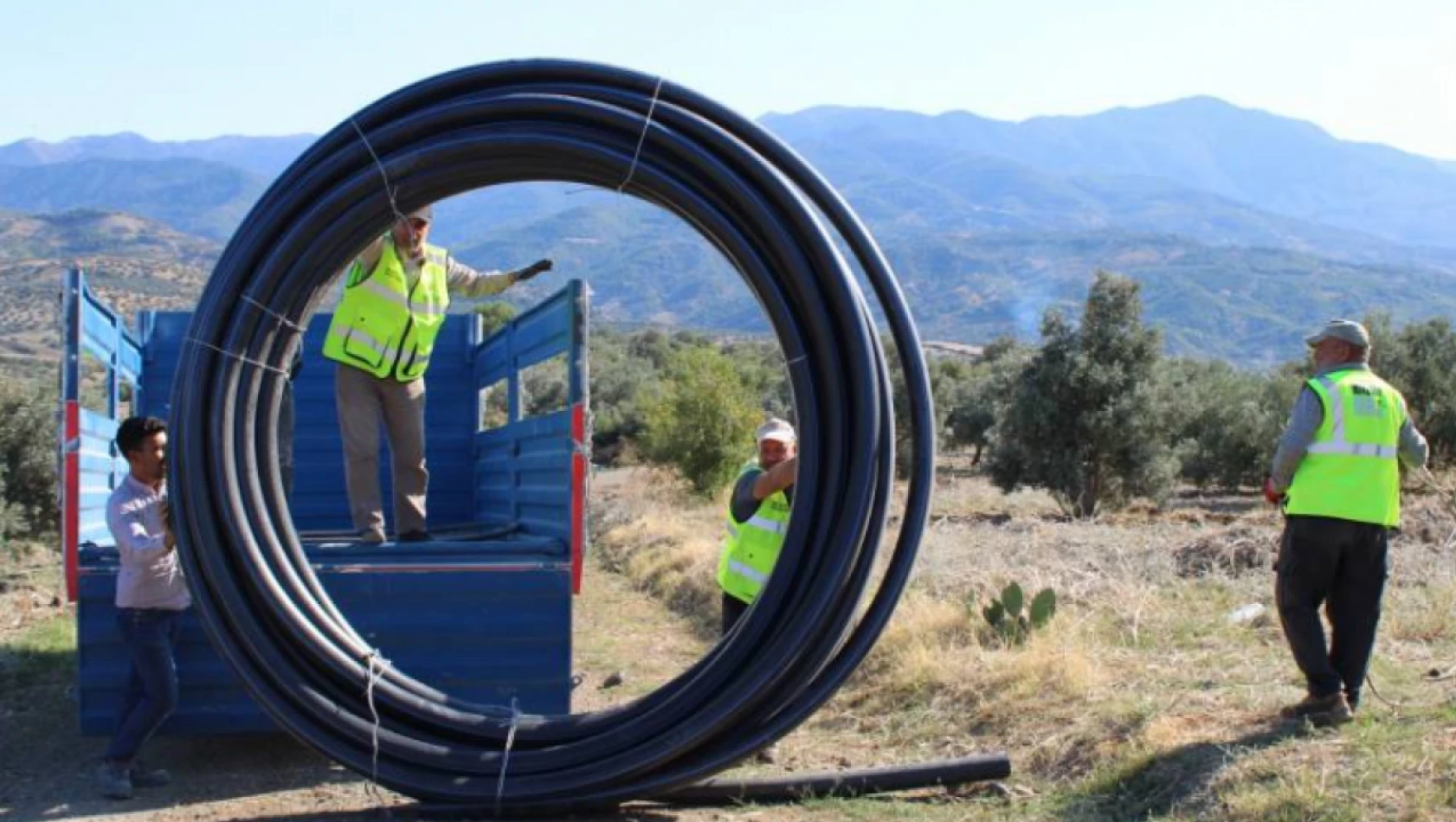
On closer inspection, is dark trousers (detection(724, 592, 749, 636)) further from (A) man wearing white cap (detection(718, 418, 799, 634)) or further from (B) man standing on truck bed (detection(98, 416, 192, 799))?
(B) man standing on truck bed (detection(98, 416, 192, 799))

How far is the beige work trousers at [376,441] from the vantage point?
696 centimetres

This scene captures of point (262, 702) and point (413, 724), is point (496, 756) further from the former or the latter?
point (262, 702)

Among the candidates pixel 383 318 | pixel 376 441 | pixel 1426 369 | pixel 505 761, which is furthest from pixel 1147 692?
pixel 1426 369

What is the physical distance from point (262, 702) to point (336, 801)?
0.78m

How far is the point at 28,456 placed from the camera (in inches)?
652

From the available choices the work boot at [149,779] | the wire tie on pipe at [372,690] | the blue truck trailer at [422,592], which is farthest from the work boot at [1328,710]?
the work boot at [149,779]

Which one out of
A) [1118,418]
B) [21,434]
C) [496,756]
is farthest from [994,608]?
[1118,418]

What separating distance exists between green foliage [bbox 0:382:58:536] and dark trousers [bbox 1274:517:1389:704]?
1380 centimetres

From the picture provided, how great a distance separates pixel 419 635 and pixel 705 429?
17673 mm

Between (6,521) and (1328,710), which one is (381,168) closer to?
(1328,710)

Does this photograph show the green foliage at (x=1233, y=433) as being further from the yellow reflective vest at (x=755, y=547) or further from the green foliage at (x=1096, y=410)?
the yellow reflective vest at (x=755, y=547)

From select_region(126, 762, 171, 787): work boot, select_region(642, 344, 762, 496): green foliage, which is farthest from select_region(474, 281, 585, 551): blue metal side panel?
select_region(642, 344, 762, 496): green foliage

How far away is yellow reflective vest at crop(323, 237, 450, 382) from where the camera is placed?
6824 millimetres

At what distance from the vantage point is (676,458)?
958 inches
